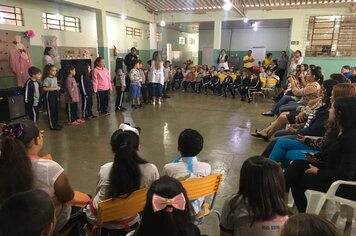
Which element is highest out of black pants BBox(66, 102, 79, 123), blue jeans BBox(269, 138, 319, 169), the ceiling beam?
the ceiling beam

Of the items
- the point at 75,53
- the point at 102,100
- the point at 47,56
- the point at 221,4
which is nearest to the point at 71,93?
the point at 102,100

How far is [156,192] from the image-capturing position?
1.09 metres

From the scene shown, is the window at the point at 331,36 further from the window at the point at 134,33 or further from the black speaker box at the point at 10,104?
the black speaker box at the point at 10,104

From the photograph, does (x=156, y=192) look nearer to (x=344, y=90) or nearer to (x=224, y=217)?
(x=224, y=217)

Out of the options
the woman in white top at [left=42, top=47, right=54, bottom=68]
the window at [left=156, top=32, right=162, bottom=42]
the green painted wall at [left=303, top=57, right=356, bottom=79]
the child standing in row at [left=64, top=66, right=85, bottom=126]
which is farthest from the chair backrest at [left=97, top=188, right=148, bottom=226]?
the window at [left=156, top=32, right=162, bottom=42]

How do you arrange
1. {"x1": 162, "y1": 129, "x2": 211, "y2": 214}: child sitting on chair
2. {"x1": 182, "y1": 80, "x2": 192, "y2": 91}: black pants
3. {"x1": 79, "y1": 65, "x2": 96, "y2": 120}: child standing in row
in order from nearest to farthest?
{"x1": 162, "y1": 129, "x2": 211, "y2": 214}: child sitting on chair
{"x1": 79, "y1": 65, "x2": 96, "y2": 120}: child standing in row
{"x1": 182, "y1": 80, "x2": 192, "y2": 91}: black pants

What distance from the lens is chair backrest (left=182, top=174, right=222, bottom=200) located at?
64.9 inches

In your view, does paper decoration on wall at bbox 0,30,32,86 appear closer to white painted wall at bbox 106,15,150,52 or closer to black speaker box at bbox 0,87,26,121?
black speaker box at bbox 0,87,26,121

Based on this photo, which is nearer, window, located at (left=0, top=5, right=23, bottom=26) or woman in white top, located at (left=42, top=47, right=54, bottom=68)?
window, located at (left=0, top=5, right=23, bottom=26)

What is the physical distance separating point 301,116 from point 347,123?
5.73 feet

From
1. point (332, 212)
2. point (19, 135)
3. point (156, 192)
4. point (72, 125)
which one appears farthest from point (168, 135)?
point (156, 192)

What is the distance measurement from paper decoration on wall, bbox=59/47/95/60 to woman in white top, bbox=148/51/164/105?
284 centimetres

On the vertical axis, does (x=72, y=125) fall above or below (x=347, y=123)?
below

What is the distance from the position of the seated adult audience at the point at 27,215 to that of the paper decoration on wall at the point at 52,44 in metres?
7.28
